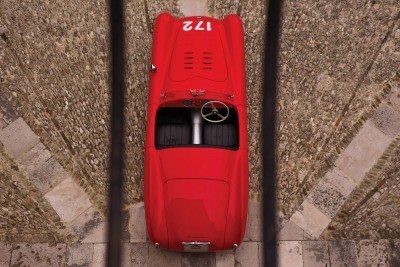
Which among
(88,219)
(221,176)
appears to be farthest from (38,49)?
(221,176)

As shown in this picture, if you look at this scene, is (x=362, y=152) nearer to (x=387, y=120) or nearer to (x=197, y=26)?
(x=387, y=120)

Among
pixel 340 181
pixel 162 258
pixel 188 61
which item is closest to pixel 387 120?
pixel 340 181

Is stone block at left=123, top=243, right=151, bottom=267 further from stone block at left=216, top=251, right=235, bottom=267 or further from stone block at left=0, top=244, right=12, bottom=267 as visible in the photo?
stone block at left=0, top=244, right=12, bottom=267

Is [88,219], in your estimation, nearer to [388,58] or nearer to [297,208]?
[297,208]

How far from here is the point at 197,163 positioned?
6.46 meters

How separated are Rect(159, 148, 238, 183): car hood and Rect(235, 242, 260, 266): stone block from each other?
160 cm

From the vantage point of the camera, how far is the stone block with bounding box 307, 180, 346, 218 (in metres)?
7.69

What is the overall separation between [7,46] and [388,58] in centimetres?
782

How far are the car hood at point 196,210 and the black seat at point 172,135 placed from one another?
0.74 meters

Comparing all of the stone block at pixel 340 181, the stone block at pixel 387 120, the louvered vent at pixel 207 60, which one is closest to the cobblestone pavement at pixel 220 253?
the stone block at pixel 340 181

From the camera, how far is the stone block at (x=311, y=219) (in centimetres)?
755

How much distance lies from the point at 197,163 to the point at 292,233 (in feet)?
7.97

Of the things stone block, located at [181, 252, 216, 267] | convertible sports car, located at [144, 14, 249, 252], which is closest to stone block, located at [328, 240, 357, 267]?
convertible sports car, located at [144, 14, 249, 252]

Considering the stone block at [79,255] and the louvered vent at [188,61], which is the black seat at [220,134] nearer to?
the louvered vent at [188,61]
